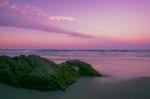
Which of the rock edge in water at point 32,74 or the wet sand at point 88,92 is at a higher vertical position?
the rock edge in water at point 32,74

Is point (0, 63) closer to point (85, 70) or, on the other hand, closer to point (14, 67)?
point (14, 67)

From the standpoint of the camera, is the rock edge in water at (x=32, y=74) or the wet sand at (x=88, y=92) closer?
the wet sand at (x=88, y=92)

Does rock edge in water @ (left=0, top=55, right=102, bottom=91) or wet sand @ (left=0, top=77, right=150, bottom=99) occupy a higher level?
rock edge in water @ (left=0, top=55, right=102, bottom=91)

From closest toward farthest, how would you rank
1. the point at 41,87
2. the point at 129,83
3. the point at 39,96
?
the point at 39,96
the point at 41,87
the point at 129,83

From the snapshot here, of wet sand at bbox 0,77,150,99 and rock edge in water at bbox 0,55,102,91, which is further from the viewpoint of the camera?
rock edge in water at bbox 0,55,102,91

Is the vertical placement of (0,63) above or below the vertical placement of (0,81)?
above

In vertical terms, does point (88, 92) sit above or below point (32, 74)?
below

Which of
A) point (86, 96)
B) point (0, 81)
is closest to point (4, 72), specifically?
point (0, 81)

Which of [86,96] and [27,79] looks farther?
[27,79]

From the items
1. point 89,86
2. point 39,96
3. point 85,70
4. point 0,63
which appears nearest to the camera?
point 39,96

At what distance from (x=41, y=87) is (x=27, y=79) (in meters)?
0.49

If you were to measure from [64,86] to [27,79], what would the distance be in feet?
4.04

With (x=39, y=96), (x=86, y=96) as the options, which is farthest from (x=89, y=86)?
(x=39, y=96)

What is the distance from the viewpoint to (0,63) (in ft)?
24.6
